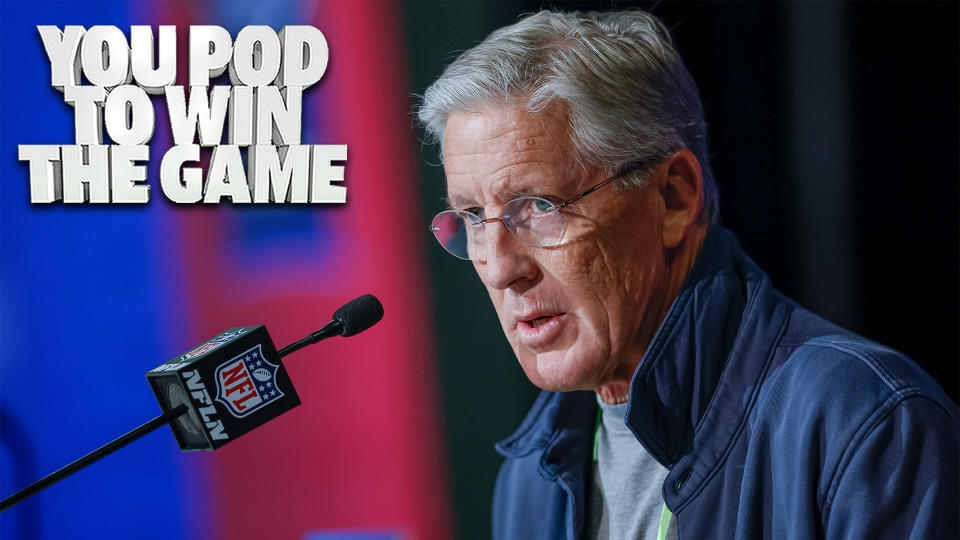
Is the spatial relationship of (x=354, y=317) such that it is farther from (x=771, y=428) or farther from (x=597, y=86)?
(x=771, y=428)

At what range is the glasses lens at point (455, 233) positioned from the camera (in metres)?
1.63

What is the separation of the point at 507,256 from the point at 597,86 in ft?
1.11

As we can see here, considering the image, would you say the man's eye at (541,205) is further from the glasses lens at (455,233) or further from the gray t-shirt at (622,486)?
the gray t-shirt at (622,486)

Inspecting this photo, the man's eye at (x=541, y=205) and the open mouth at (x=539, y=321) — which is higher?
the man's eye at (x=541, y=205)

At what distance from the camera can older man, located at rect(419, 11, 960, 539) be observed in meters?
1.39

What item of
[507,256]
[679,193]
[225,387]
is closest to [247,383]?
[225,387]

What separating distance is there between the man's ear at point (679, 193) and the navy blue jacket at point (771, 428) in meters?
0.06

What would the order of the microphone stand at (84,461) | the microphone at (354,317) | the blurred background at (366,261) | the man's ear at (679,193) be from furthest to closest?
the blurred background at (366,261), the man's ear at (679,193), the microphone at (354,317), the microphone stand at (84,461)

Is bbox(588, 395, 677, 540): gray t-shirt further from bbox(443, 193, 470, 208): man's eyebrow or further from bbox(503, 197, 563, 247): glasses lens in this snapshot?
bbox(443, 193, 470, 208): man's eyebrow

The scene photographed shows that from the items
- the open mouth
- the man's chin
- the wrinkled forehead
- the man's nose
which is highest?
the wrinkled forehead

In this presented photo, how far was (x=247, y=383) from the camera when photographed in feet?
4.10

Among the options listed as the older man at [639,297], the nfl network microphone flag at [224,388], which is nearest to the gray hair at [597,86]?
the older man at [639,297]

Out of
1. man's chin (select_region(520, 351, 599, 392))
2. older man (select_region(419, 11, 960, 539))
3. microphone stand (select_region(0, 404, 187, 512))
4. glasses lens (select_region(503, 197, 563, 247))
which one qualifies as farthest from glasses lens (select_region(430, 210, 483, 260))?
microphone stand (select_region(0, 404, 187, 512))

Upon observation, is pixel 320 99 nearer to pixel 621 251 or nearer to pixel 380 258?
pixel 380 258
